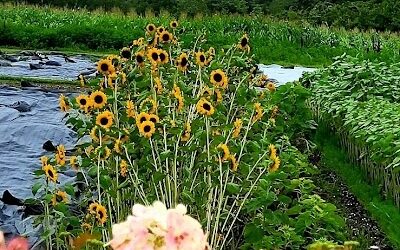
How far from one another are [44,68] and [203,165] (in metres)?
6.97

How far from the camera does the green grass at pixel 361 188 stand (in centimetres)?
449

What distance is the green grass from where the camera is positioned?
14.7 feet

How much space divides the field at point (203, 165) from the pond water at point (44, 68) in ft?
13.5

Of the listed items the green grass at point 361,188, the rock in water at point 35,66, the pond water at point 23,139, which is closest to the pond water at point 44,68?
the rock in water at point 35,66

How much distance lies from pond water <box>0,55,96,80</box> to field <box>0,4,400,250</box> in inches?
162

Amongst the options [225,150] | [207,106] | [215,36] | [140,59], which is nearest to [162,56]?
[140,59]

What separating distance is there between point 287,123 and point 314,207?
7.07ft

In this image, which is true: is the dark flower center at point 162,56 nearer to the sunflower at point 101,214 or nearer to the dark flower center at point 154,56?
the dark flower center at point 154,56

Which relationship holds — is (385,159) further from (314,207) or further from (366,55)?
(366,55)

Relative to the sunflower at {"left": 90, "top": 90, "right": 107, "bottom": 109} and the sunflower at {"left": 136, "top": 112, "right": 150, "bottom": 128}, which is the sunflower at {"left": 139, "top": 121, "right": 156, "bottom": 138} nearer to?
the sunflower at {"left": 136, "top": 112, "right": 150, "bottom": 128}

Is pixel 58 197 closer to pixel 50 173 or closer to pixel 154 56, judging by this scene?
pixel 50 173

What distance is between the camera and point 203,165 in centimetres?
308

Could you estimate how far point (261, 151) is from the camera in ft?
10.4

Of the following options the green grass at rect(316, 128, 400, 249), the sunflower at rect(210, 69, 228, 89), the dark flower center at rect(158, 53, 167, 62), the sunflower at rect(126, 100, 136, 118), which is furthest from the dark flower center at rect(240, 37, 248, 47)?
the green grass at rect(316, 128, 400, 249)
